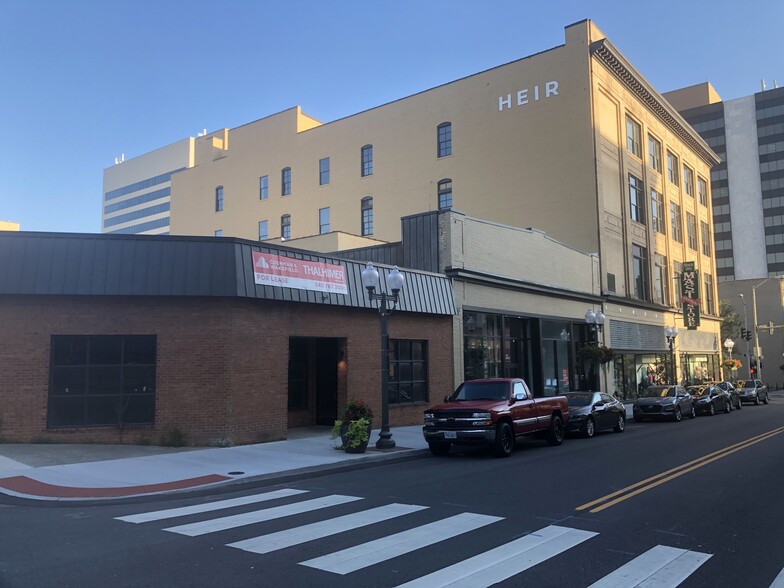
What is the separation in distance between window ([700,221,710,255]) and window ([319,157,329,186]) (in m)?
33.3

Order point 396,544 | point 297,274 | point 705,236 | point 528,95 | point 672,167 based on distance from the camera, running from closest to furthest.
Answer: point 396,544 < point 297,274 < point 528,95 < point 672,167 < point 705,236

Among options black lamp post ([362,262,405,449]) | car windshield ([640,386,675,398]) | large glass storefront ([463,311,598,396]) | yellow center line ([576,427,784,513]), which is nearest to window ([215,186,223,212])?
large glass storefront ([463,311,598,396])

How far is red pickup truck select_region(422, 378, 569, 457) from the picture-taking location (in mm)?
14297

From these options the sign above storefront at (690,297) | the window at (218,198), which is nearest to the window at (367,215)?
the window at (218,198)

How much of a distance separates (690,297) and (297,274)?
39.9 metres

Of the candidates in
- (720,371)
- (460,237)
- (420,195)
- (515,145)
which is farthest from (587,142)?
(720,371)

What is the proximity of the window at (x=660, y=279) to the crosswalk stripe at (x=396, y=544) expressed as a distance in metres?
38.9

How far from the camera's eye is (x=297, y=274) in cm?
1722

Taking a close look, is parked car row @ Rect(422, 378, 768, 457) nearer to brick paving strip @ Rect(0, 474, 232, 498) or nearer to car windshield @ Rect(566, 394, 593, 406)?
car windshield @ Rect(566, 394, 593, 406)

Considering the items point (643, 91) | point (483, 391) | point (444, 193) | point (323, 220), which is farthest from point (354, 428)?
point (643, 91)

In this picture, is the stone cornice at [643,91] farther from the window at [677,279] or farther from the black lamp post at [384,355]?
the black lamp post at [384,355]

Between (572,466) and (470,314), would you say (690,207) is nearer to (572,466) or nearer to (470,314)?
(470,314)

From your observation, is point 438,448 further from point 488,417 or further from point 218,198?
point 218,198

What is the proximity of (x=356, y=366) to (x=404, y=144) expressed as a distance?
82.2 ft
